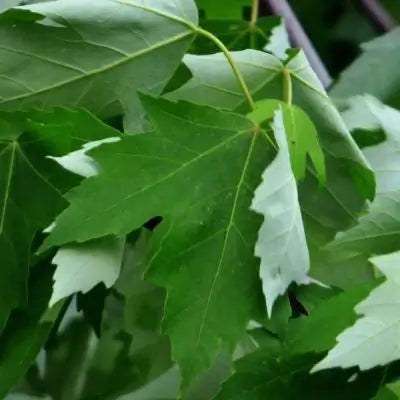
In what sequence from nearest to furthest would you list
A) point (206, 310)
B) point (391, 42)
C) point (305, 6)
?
point (206, 310), point (391, 42), point (305, 6)

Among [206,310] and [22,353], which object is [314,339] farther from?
[22,353]

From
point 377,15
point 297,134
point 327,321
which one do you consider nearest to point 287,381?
point 327,321

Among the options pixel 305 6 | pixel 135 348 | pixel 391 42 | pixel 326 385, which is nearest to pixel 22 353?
pixel 135 348

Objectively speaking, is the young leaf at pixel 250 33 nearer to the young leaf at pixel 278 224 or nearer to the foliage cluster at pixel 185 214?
the foliage cluster at pixel 185 214

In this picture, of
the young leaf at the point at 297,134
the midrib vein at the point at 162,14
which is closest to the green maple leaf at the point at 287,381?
the young leaf at the point at 297,134

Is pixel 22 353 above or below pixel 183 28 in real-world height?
below

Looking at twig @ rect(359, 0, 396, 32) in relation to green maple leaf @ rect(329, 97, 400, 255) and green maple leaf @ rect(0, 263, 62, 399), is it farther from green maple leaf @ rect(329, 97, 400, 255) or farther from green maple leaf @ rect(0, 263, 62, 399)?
green maple leaf @ rect(0, 263, 62, 399)
